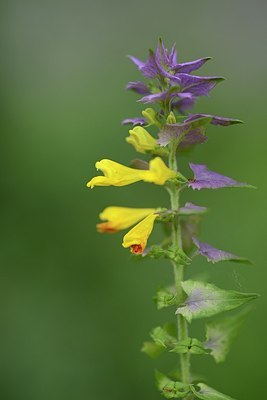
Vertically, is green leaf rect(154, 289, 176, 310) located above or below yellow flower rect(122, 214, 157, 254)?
below

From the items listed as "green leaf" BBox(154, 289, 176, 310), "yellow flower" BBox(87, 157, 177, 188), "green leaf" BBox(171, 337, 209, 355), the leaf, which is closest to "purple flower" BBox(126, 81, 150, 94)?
"yellow flower" BBox(87, 157, 177, 188)

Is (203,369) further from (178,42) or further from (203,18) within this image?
(203,18)

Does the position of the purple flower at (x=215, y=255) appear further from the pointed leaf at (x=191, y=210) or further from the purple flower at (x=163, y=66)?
the purple flower at (x=163, y=66)

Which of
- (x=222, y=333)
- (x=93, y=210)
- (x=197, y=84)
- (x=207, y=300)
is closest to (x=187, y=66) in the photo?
(x=197, y=84)

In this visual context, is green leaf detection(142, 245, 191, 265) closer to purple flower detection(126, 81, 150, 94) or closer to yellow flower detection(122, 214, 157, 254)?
yellow flower detection(122, 214, 157, 254)

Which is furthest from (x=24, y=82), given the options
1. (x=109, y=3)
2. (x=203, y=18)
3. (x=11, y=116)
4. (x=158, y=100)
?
(x=158, y=100)

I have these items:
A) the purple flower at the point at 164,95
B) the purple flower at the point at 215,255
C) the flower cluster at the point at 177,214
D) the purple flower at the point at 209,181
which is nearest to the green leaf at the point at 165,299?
the flower cluster at the point at 177,214
